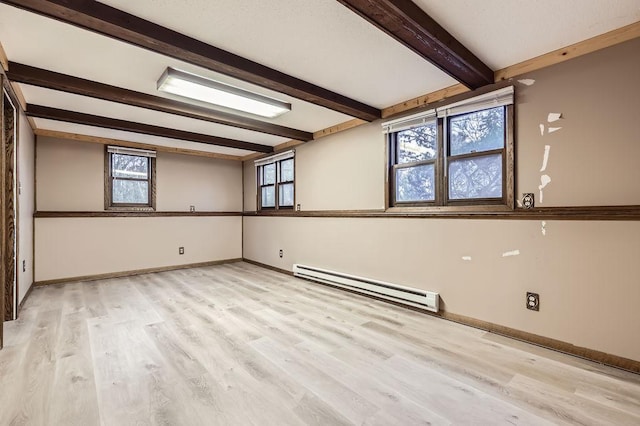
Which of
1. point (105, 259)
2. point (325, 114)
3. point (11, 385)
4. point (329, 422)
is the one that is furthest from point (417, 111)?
point (105, 259)

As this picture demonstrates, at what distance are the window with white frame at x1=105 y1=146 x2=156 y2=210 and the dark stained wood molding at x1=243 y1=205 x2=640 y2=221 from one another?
141 inches

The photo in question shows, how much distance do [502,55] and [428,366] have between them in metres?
2.43

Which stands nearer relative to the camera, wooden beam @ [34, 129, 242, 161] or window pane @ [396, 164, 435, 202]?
window pane @ [396, 164, 435, 202]

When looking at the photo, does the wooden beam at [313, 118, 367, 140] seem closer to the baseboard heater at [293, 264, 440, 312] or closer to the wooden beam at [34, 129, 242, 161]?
the baseboard heater at [293, 264, 440, 312]

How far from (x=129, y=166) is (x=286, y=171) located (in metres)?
2.72

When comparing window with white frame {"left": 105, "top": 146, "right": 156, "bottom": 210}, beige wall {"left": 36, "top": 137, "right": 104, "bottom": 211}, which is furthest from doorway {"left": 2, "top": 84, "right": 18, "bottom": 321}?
window with white frame {"left": 105, "top": 146, "right": 156, "bottom": 210}

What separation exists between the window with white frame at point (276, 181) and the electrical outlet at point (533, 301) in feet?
11.9

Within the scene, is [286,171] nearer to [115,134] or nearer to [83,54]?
[115,134]

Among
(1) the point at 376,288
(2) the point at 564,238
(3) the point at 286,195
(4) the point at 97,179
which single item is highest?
(4) the point at 97,179

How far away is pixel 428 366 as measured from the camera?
2.15 meters

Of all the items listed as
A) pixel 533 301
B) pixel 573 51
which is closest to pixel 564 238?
pixel 533 301

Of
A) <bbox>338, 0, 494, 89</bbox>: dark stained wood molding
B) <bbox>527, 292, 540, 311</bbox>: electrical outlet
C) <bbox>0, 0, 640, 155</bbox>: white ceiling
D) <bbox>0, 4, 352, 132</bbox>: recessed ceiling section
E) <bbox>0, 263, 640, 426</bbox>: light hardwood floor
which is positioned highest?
<bbox>0, 0, 640, 155</bbox>: white ceiling

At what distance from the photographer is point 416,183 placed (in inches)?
137

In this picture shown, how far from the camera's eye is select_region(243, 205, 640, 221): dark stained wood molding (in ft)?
6.99
